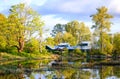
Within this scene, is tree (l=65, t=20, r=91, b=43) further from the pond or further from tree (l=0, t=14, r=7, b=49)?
the pond

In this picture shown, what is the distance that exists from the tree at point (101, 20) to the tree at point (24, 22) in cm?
1441

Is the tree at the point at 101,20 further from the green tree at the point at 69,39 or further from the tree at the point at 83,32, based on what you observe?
the tree at the point at 83,32

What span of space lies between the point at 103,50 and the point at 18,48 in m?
19.6

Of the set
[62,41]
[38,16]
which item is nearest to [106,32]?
[38,16]

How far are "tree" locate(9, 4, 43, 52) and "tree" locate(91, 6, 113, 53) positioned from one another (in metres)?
14.4

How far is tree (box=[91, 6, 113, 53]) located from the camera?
79.4 metres

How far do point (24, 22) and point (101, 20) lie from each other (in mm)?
18608

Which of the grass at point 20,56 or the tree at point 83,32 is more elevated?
the tree at point 83,32

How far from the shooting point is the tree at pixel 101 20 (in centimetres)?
7944

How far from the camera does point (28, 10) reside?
72875 millimetres

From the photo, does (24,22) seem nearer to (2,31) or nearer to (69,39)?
(2,31)

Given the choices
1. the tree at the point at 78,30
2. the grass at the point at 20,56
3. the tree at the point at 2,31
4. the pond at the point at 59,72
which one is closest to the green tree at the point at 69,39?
the tree at the point at 78,30

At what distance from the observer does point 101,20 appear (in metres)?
79.9

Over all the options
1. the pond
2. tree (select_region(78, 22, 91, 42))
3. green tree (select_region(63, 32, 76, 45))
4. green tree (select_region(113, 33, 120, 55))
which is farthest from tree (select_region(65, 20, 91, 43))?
the pond
